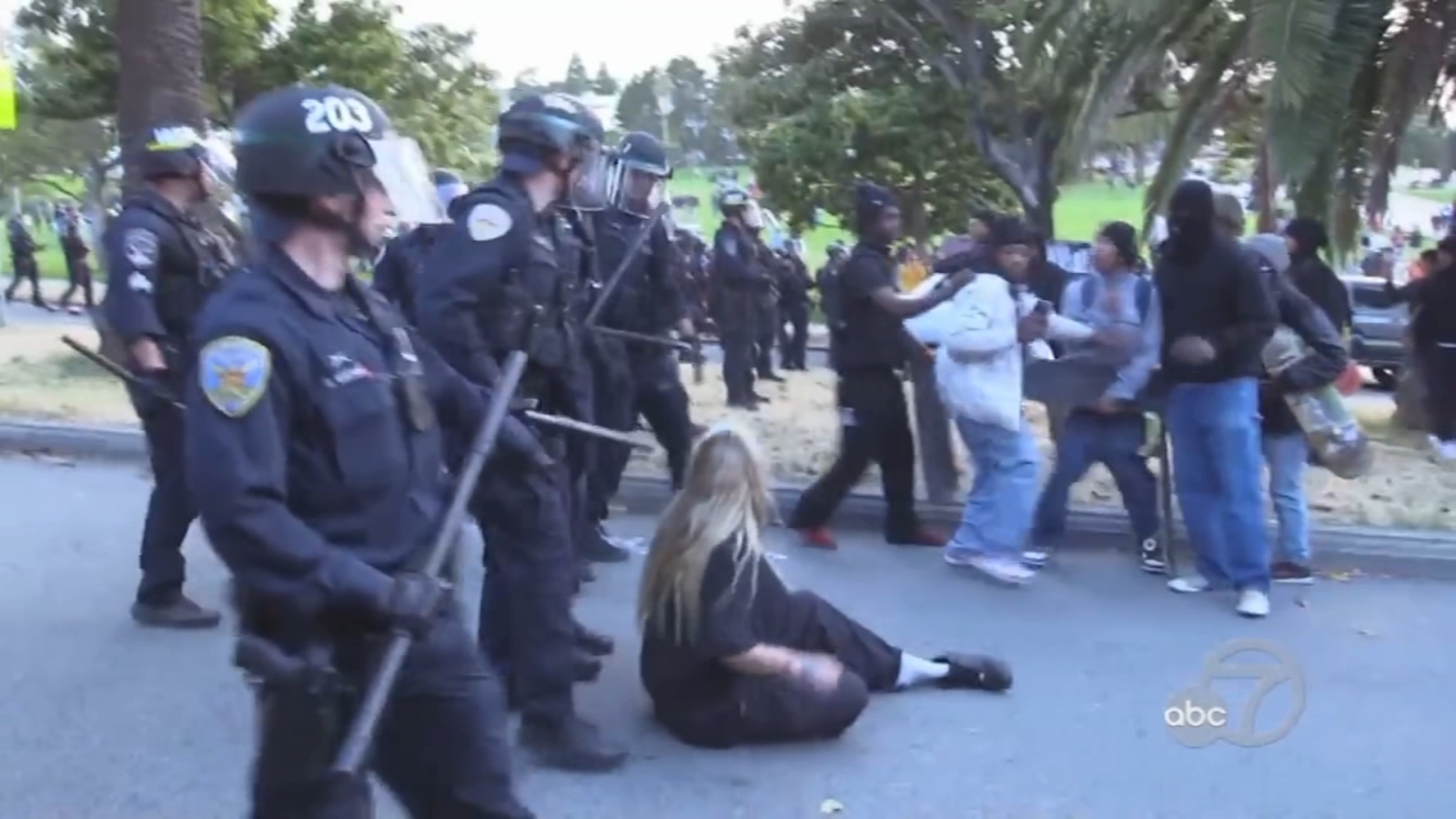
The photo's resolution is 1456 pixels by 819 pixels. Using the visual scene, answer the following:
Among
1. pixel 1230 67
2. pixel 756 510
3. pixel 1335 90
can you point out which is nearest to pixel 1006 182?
pixel 1230 67

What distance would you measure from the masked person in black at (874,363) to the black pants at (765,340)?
6.96 meters

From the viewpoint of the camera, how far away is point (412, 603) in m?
2.78

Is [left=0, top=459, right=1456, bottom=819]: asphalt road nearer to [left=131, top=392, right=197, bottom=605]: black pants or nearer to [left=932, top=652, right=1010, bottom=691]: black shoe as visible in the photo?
[left=932, top=652, right=1010, bottom=691]: black shoe

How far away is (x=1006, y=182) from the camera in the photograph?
25781mm

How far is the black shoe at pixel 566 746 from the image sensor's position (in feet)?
15.8

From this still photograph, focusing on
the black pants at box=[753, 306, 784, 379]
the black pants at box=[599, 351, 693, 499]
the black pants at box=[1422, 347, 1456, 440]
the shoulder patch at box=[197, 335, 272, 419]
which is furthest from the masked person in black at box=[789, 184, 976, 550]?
the black pants at box=[753, 306, 784, 379]

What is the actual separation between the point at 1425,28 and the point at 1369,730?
6805mm

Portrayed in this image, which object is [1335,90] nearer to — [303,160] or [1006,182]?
[303,160]

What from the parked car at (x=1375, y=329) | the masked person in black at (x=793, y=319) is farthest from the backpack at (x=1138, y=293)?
the parked car at (x=1375, y=329)

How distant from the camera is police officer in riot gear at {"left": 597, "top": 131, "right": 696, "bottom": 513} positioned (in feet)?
23.9

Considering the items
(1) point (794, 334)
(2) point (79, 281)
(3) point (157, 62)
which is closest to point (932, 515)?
(3) point (157, 62)

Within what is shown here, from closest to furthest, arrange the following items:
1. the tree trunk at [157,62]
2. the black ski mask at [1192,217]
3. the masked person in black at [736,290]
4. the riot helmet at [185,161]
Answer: the riot helmet at [185,161], the black ski mask at [1192,217], the tree trunk at [157,62], the masked person in black at [736,290]

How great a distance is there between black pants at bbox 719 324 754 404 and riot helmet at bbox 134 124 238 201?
7.25 metres

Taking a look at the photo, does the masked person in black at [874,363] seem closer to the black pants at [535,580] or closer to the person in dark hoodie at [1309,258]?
the person in dark hoodie at [1309,258]
